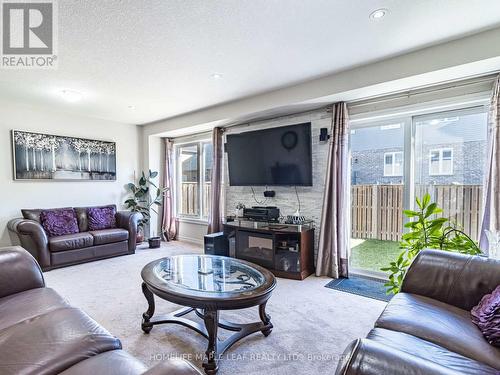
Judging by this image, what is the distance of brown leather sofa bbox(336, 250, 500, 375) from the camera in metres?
0.80

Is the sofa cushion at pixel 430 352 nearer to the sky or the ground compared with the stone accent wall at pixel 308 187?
nearer to the ground

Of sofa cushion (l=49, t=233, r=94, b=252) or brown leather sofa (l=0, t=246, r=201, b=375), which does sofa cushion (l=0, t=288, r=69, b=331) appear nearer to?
brown leather sofa (l=0, t=246, r=201, b=375)

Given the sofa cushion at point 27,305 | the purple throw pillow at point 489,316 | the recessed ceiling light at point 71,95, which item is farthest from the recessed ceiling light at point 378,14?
the recessed ceiling light at point 71,95

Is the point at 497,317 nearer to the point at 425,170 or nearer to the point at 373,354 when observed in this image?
the point at 373,354

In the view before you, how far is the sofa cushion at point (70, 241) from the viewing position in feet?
12.0

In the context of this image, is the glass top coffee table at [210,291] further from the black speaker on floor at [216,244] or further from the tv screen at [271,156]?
the tv screen at [271,156]

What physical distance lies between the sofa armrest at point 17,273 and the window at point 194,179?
3.46 meters

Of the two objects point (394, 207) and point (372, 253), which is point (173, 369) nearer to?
point (394, 207)

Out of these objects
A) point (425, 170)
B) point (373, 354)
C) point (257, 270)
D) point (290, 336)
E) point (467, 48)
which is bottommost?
point (290, 336)

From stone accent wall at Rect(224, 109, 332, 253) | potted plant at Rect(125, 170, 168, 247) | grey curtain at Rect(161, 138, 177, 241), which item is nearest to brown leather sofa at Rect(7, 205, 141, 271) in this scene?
potted plant at Rect(125, 170, 168, 247)

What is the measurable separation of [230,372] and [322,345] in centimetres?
72

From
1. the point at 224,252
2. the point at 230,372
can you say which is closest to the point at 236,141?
the point at 224,252

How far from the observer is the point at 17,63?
2686 millimetres

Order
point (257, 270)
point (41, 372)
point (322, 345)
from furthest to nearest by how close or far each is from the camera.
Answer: point (257, 270), point (322, 345), point (41, 372)
